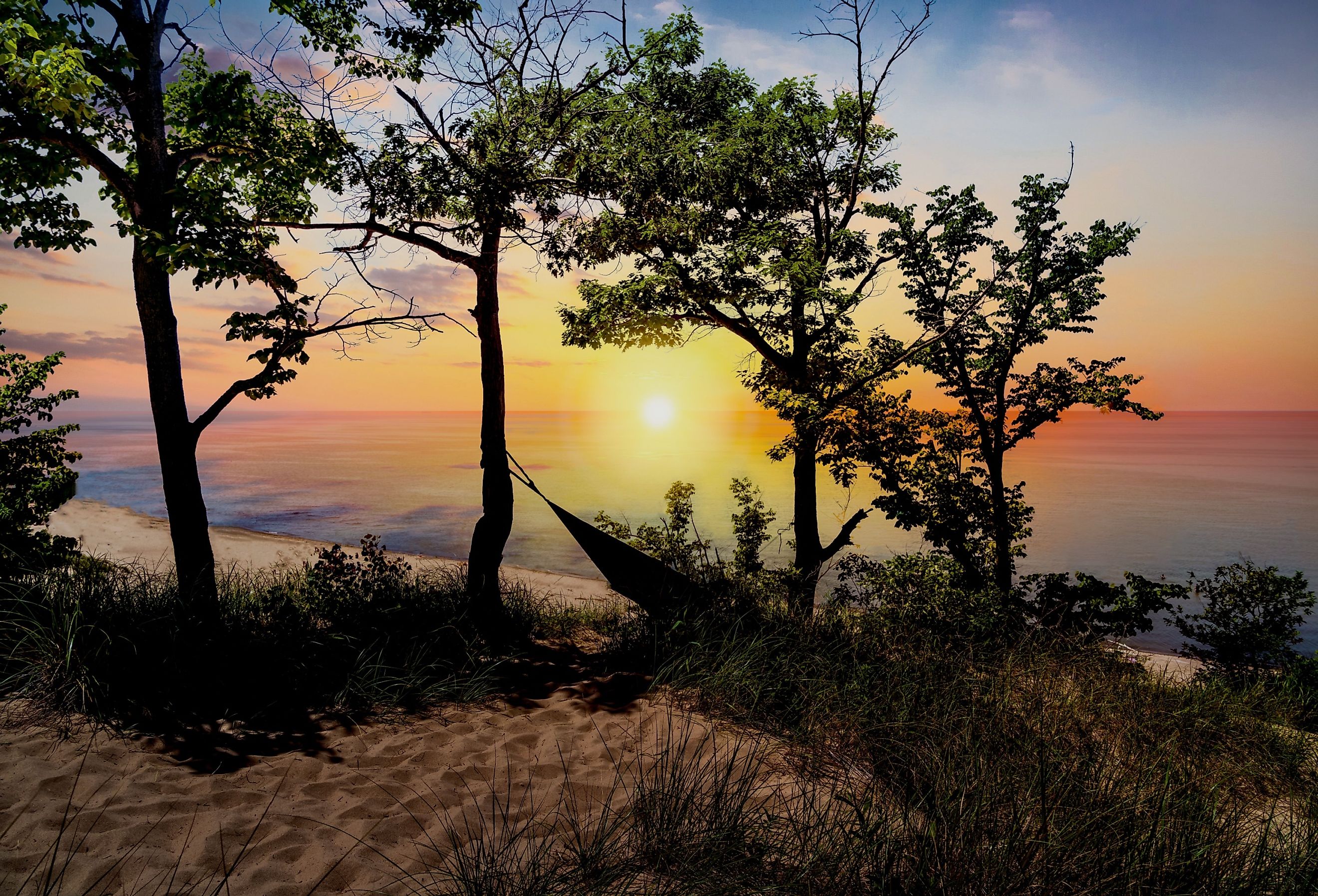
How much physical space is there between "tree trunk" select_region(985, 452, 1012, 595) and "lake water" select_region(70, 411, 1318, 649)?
1.78m

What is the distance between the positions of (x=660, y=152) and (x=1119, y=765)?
5766 mm

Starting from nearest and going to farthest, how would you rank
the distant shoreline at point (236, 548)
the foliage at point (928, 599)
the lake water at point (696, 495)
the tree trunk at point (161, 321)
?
the tree trunk at point (161, 321)
the foliage at point (928, 599)
the distant shoreline at point (236, 548)
the lake water at point (696, 495)

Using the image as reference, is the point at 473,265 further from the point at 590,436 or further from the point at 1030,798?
the point at 590,436

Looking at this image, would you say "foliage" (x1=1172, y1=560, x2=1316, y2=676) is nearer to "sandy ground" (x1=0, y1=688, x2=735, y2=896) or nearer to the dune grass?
the dune grass

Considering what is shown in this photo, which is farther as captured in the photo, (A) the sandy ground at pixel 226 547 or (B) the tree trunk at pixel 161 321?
(A) the sandy ground at pixel 226 547

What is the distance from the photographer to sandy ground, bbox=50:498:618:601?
11680mm

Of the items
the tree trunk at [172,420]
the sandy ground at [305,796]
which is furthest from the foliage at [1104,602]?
the tree trunk at [172,420]

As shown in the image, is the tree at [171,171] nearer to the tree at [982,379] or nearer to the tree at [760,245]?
the tree at [760,245]

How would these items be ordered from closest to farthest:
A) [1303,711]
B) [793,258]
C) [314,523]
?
[1303,711] < [793,258] < [314,523]

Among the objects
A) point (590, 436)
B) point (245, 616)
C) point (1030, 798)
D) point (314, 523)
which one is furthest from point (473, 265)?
point (590, 436)

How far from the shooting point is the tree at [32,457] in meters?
5.30

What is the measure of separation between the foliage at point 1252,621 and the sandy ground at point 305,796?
7.35m

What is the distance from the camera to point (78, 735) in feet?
10.1

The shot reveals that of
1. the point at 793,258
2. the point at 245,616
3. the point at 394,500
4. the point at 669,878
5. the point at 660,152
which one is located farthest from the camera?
the point at 394,500
